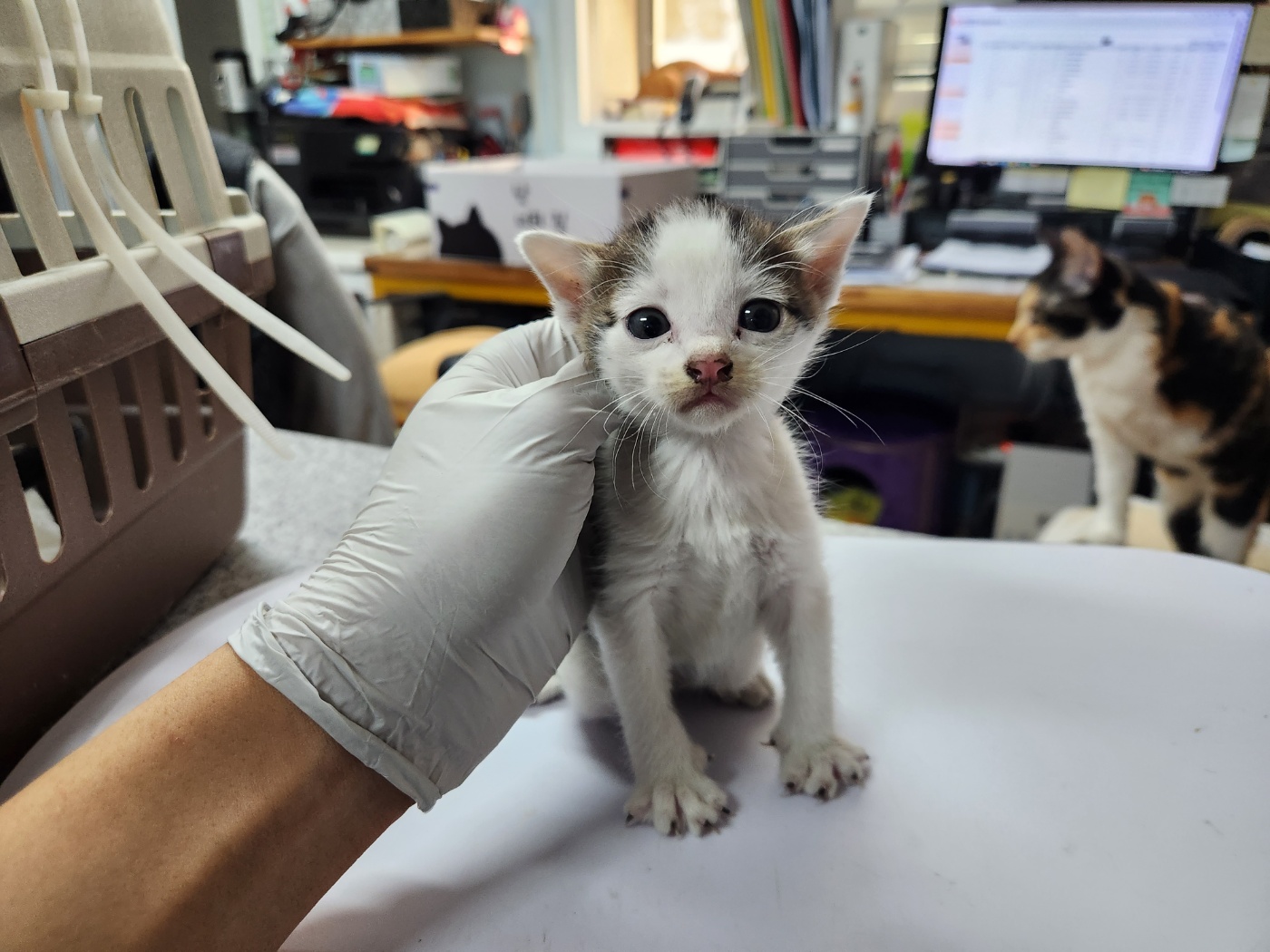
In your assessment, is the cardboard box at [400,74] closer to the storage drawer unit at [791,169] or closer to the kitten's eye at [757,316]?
the storage drawer unit at [791,169]

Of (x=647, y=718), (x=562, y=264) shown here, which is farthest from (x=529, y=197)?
(x=647, y=718)

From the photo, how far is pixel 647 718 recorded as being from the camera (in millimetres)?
652

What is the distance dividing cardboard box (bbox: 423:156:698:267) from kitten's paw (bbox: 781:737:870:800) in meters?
1.28

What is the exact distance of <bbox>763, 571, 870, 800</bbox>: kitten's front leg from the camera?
0.66m

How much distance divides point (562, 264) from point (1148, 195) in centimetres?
169

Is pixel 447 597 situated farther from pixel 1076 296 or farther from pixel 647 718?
pixel 1076 296

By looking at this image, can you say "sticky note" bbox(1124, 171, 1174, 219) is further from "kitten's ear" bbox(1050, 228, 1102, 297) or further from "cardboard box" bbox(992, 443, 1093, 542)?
"kitten's ear" bbox(1050, 228, 1102, 297)

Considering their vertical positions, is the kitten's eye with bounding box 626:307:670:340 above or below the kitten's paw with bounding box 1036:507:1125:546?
above

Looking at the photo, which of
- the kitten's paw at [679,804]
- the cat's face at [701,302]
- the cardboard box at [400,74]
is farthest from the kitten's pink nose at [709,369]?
the cardboard box at [400,74]

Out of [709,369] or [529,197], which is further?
[529,197]

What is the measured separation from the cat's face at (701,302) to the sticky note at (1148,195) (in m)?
1.52

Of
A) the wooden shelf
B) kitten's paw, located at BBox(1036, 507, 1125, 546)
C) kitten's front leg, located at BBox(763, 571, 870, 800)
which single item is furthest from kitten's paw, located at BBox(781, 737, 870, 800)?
the wooden shelf

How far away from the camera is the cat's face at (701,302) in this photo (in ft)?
1.94

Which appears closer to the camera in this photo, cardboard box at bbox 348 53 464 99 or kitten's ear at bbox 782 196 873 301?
kitten's ear at bbox 782 196 873 301
